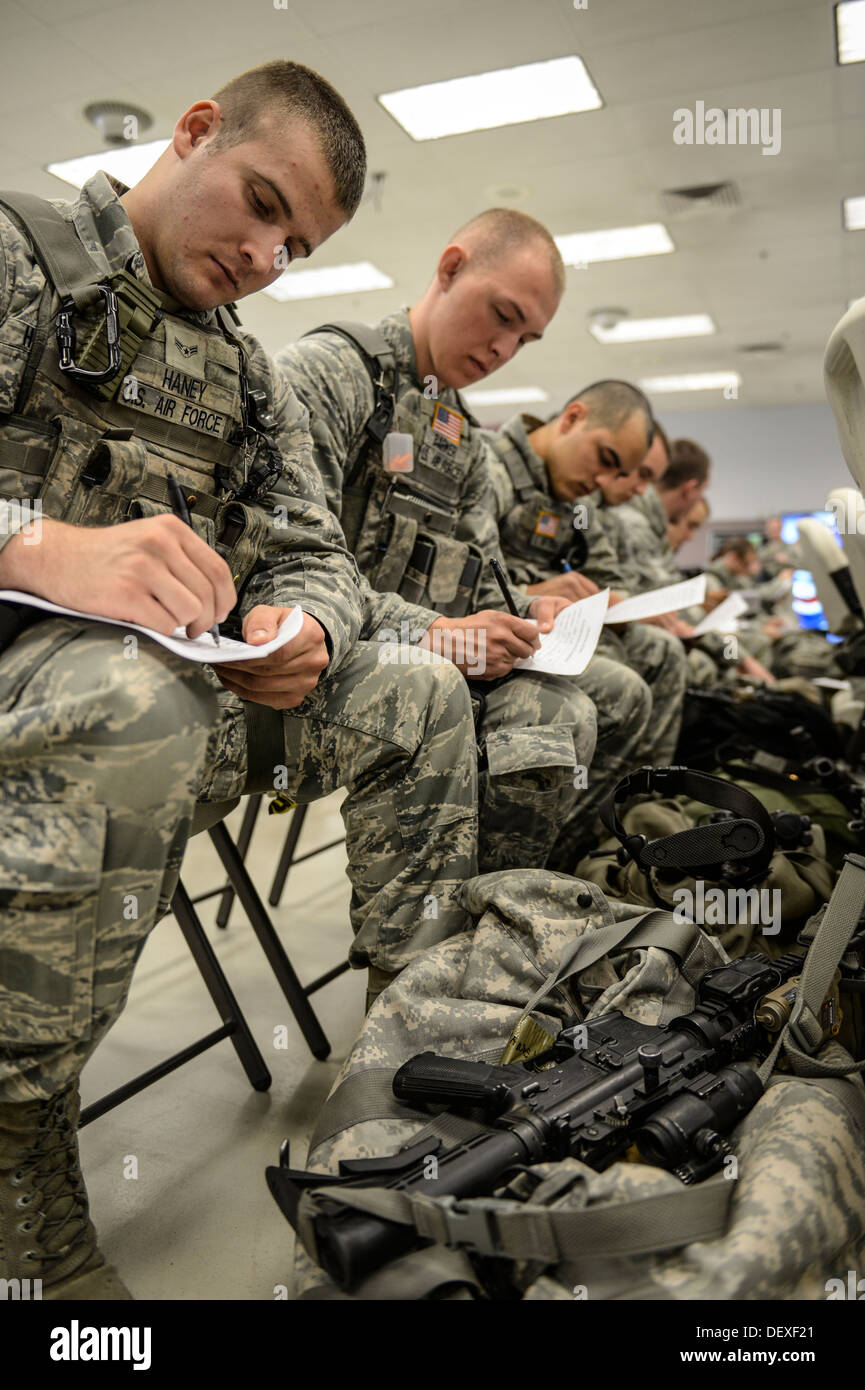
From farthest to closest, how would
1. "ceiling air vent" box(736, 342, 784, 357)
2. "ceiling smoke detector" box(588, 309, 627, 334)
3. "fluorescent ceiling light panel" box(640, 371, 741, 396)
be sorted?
1. "fluorescent ceiling light panel" box(640, 371, 741, 396)
2. "ceiling air vent" box(736, 342, 784, 357)
3. "ceiling smoke detector" box(588, 309, 627, 334)

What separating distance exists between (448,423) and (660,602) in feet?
2.07

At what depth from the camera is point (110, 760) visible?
757 mm

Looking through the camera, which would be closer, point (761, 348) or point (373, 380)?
point (373, 380)

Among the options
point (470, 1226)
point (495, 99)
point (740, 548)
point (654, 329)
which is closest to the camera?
point (470, 1226)

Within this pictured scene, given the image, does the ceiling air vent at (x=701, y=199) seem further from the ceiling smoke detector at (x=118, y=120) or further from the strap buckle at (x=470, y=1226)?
the strap buckle at (x=470, y=1226)

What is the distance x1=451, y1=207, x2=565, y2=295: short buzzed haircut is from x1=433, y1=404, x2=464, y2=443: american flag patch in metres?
0.28

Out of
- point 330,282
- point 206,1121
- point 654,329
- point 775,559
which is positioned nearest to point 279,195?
point 206,1121

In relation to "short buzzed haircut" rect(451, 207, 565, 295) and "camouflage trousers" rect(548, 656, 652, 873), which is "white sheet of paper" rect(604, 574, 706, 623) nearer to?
"camouflage trousers" rect(548, 656, 652, 873)

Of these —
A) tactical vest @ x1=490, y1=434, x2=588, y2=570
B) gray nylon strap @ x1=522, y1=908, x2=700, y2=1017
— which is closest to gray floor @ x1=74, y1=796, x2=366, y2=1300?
gray nylon strap @ x1=522, y1=908, x2=700, y2=1017

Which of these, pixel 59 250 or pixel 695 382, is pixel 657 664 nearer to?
pixel 59 250

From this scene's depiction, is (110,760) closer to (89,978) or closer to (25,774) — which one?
(25,774)

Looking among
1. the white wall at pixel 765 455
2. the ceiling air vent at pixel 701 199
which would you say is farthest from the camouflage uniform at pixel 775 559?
the ceiling air vent at pixel 701 199

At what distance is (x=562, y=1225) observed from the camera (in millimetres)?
672

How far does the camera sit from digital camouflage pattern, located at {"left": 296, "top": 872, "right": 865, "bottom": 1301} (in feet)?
2.22
